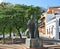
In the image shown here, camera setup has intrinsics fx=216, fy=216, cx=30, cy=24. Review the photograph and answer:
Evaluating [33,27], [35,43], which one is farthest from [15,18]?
[35,43]

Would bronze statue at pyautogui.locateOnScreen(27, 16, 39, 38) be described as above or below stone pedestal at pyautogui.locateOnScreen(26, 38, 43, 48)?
above

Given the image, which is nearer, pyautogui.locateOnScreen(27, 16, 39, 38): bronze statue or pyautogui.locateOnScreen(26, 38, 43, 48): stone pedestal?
pyautogui.locateOnScreen(26, 38, 43, 48): stone pedestal

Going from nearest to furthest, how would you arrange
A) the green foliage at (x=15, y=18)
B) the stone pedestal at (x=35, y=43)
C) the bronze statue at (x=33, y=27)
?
the stone pedestal at (x=35, y=43) → the bronze statue at (x=33, y=27) → the green foliage at (x=15, y=18)

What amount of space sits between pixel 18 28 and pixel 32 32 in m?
16.8

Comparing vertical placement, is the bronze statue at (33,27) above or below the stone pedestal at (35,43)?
above

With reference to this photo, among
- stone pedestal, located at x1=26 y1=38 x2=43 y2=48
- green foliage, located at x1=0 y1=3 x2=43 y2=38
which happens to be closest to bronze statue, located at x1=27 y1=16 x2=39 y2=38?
stone pedestal, located at x1=26 y1=38 x2=43 y2=48

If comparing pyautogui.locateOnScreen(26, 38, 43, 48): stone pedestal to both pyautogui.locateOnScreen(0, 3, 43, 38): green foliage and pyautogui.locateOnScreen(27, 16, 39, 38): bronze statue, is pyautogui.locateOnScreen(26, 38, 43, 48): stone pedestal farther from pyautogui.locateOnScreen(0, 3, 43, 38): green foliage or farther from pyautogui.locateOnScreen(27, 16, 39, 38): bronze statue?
pyautogui.locateOnScreen(0, 3, 43, 38): green foliage

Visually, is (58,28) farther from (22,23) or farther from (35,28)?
(35,28)

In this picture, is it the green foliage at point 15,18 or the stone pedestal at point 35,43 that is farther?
the green foliage at point 15,18

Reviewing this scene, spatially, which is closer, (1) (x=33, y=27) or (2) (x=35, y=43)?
(2) (x=35, y=43)

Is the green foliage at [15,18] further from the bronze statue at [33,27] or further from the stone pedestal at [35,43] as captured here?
the stone pedestal at [35,43]

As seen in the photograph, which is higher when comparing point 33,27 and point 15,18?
point 15,18

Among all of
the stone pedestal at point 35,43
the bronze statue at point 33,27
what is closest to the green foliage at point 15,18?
the bronze statue at point 33,27

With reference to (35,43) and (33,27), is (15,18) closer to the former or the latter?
(33,27)
